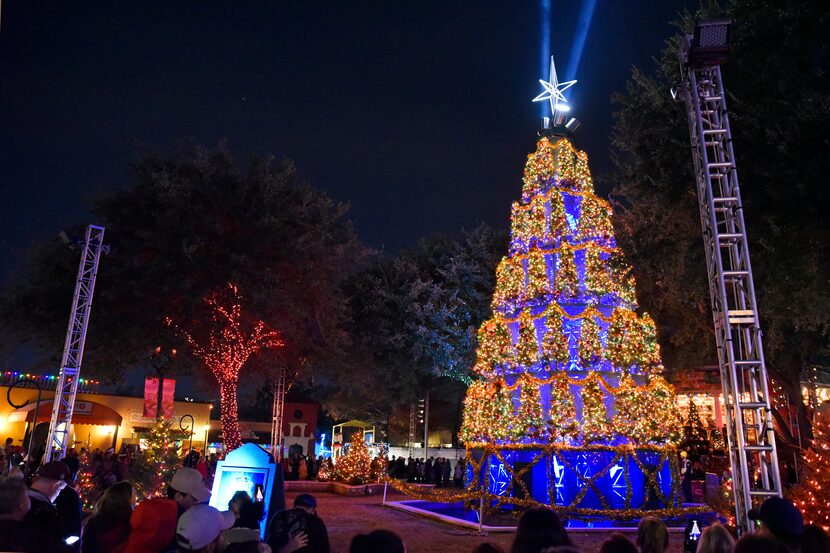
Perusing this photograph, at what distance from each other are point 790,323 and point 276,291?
14115 millimetres

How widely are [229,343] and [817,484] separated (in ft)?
55.2

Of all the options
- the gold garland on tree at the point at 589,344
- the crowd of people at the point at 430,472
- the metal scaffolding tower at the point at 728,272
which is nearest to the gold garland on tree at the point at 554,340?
the gold garland on tree at the point at 589,344

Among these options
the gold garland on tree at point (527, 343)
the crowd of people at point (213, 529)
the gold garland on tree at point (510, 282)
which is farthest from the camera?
the gold garland on tree at point (510, 282)

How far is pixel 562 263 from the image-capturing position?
55.0 feet

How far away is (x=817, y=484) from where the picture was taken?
815 cm

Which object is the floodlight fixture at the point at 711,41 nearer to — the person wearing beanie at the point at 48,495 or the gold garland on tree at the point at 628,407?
the gold garland on tree at the point at 628,407

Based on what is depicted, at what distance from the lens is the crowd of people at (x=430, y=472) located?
88.1 feet

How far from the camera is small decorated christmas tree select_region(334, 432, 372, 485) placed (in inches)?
1030

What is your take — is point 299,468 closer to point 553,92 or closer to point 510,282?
point 510,282

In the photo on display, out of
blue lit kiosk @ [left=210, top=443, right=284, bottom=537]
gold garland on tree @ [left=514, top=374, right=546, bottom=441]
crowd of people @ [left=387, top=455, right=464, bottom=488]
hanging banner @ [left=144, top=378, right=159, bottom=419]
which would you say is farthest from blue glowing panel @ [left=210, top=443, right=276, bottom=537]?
crowd of people @ [left=387, top=455, right=464, bottom=488]

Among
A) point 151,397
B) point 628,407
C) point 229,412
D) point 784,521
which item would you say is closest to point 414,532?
point 628,407

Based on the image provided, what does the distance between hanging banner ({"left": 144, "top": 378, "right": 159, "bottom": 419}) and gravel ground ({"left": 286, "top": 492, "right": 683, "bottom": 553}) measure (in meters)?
9.56

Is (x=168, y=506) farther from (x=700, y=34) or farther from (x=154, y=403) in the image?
(x=154, y=403)

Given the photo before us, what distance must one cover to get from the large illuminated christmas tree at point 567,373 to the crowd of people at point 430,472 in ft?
33.8
